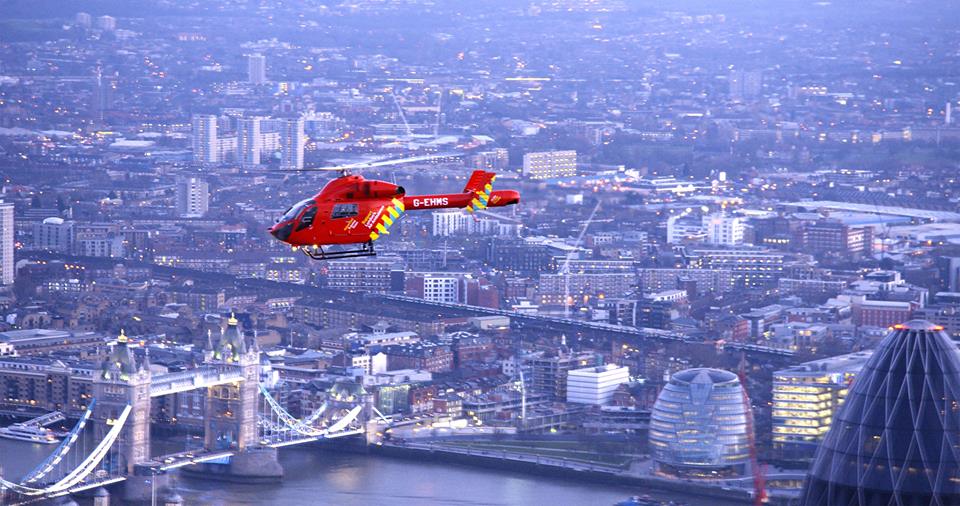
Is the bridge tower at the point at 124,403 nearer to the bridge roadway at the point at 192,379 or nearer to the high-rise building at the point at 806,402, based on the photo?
the bridge roadway at the point at 192,379

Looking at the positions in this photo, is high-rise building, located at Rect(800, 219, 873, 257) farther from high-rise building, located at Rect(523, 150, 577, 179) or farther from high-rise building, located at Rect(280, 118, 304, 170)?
Result: high-rise building, located at Rect(280, 118, 304, 170)

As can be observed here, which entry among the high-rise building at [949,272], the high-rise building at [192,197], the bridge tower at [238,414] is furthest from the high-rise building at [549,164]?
the bridge tower at [238,414]

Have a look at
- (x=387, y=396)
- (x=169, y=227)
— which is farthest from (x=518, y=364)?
(x=169, y=227)

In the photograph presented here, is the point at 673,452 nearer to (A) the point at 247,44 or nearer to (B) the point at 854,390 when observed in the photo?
(B) the point at 854,390

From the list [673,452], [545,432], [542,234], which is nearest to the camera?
[673,452]

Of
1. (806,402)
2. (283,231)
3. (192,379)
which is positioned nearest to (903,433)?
(283,231)

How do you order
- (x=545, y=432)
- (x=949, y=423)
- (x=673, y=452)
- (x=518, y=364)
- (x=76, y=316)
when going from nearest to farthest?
(x=949, y=423) < (x=673, y=452) < (x=545, y=432) < (x=518, y=364) < (x=76, y=316)

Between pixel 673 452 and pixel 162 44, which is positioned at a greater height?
pixel 162 44
